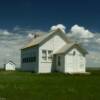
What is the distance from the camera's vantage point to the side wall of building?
160 feet

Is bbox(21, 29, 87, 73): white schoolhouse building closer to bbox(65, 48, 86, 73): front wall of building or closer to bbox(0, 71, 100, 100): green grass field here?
bbox(65, 48, 86, 73): front wall of building

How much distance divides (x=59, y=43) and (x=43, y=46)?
2876mm

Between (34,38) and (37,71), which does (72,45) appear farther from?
(34,38)

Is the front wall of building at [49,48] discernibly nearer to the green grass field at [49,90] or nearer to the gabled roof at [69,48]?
the gabled roof at [69,48]

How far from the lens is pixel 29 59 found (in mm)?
52438

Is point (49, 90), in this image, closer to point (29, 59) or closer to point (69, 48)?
point (69, 48)

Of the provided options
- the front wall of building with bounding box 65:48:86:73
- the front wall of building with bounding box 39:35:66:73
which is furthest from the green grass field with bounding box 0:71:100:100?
the front wall of building with bounding box 39:35:66:73

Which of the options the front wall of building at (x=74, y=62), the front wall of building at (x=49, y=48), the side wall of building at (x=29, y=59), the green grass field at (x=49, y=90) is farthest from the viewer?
the side wall of building at (x=29, y=59)

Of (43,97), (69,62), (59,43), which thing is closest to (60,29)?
(59,43)

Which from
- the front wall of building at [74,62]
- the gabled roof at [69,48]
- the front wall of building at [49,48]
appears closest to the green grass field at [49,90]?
the gabled roof at [69,48]

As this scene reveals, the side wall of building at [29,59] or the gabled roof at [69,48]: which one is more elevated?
the gabled roof at [69,48]

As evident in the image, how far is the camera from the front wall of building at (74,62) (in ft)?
153

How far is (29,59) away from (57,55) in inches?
238

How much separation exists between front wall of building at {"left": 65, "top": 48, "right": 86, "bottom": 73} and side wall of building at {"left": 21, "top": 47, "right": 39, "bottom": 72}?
456cm
